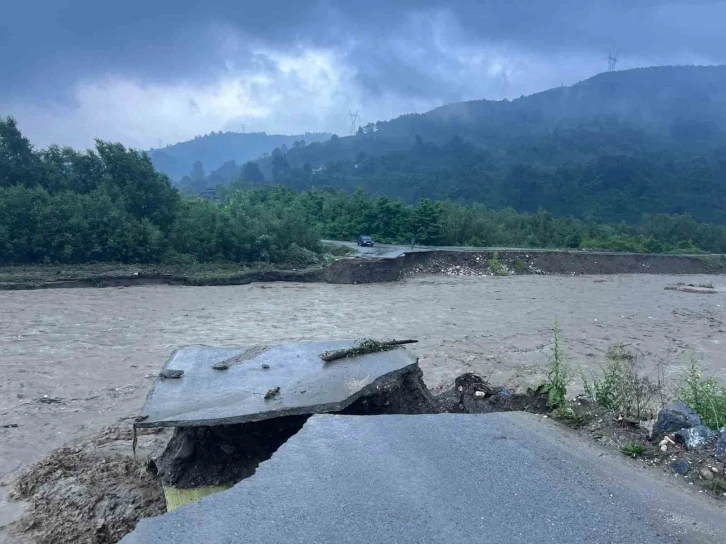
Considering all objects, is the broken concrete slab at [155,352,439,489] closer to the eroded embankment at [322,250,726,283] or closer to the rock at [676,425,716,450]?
the rock at [676,425,716,450]

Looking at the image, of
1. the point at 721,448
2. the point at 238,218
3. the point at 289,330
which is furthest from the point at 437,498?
the point at 238,218

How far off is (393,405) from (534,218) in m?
36.9

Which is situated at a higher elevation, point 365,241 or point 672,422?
point 672,422

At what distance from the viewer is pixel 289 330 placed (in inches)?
555

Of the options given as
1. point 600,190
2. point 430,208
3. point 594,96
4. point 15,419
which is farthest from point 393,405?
point 594,96

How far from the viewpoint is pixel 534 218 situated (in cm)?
4097

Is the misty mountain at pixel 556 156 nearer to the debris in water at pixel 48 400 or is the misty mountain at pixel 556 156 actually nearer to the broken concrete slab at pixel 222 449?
the debris in water at pixel 48 400

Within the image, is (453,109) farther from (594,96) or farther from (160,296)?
(160,296)

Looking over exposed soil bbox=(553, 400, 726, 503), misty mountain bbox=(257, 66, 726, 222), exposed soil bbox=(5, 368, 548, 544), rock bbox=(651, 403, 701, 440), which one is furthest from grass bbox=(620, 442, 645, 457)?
misty mountain bbox=(257, 66, 726, 222)

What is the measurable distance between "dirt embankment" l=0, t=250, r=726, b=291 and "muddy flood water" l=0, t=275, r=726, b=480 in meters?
0.77

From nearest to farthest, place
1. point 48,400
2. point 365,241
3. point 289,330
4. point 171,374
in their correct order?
point 171,374
point 48,400
point 289,330
point 365,241

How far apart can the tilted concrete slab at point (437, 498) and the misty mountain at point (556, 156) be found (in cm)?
5477

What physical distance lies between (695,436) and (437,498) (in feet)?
7.51

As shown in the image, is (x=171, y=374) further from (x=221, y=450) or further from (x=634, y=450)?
(x=634, y=450)
